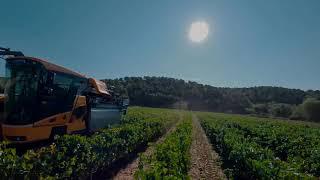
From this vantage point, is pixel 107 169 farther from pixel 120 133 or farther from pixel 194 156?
pixel 194 156

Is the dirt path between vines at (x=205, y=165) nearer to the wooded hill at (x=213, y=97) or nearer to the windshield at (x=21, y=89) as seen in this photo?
the windshield at (x=21, y=89)

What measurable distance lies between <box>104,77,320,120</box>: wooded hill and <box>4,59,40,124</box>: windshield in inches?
3088

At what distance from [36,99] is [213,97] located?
347ft

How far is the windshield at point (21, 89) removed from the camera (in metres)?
12.1

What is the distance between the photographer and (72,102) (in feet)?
47.6

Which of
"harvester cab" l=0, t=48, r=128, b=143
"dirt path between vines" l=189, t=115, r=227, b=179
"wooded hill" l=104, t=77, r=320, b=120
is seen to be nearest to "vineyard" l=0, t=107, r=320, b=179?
"dirt path between vines" l=189, t=115, r=227, b=179

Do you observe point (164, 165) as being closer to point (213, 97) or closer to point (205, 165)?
point (205, 165)

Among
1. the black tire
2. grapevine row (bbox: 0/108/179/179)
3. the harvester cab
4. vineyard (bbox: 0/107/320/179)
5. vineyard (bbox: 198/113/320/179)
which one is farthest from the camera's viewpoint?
the black tire

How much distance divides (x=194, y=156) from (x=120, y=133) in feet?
15.6

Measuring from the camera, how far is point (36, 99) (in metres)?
12.4

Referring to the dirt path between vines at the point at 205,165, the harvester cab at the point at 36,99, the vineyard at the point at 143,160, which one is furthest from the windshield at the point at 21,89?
the dirt path between vines at the point at 205,165

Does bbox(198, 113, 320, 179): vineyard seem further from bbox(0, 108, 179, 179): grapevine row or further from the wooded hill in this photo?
the wooded hill

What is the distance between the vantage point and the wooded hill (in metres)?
94.9

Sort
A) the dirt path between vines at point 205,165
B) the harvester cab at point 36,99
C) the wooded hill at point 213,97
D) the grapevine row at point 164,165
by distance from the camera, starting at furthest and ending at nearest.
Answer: the wooded hill at point 213,97 → the dirt path between vines at point 205,165 → the harvester cab at point 36,99 → the grapevine row at point 164,165
